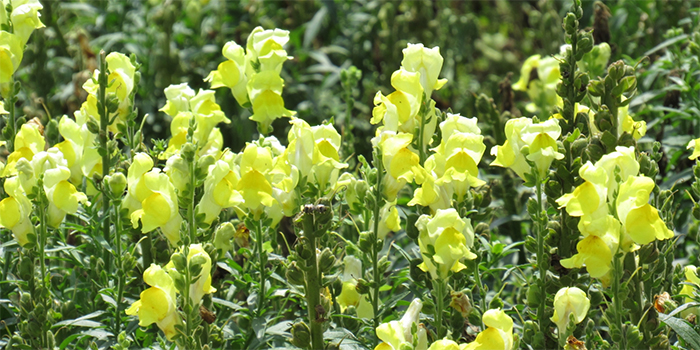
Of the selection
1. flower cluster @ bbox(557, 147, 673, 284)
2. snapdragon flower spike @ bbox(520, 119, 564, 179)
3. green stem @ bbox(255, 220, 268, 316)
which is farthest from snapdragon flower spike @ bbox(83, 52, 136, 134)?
flower cluster @ bbox(557, 147, 673, 284)

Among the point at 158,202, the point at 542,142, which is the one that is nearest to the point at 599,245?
the point at 542,142

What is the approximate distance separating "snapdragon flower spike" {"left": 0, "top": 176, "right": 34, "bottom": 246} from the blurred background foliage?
75.0 inches

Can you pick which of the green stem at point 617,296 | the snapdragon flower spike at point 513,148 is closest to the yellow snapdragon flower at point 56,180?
the snapdragon flower spike at point 513,148

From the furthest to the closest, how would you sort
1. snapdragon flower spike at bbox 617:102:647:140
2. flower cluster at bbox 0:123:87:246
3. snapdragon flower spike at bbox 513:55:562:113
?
snapdragon flower spike at bbox 513:55:562:113, snapdragon flower spike at bbox 617:102:647:140, flower cluster at bbox 0:123:87:246

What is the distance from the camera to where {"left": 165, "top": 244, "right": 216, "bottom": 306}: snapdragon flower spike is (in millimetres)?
1761

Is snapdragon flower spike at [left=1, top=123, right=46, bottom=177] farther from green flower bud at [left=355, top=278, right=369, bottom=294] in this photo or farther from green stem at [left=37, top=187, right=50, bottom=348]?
green flower bud at [left=355, top=278, right=369, bottom=294]

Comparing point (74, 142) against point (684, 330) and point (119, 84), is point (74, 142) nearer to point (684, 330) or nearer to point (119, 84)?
point (119, 84)

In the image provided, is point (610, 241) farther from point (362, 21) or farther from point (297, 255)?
point (362, 21)

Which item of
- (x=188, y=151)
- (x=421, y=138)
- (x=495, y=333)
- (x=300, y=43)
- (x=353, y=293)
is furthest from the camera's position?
(x=300, y=43)

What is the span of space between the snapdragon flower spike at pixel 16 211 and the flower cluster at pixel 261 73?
2.14 feet

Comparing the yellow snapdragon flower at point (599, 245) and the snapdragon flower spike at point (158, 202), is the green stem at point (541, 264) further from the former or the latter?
the snapdragon flower spike at point (158, 202)

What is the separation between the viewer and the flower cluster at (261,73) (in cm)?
244

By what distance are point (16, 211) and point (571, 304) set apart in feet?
4.63

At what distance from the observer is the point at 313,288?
1985mm
